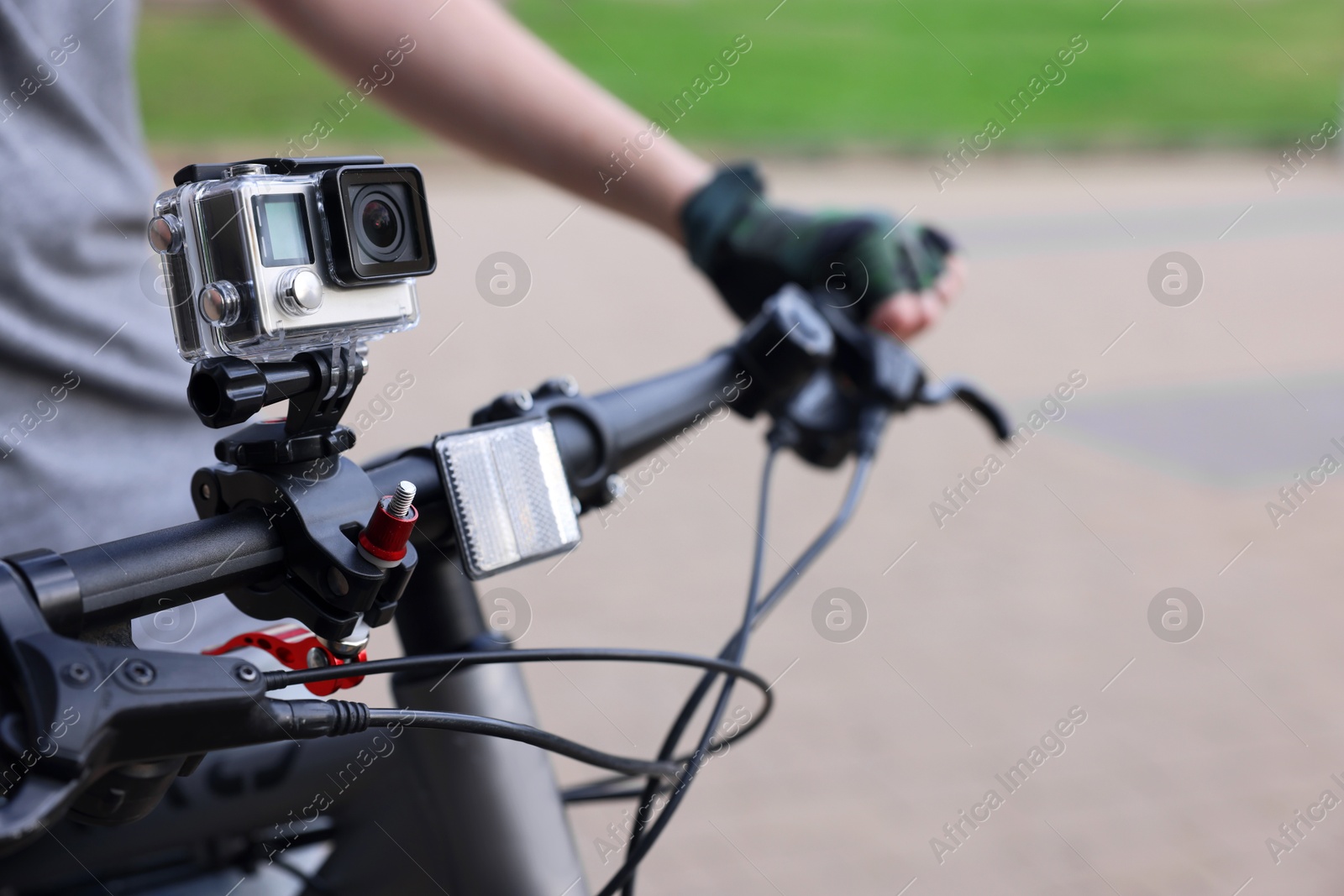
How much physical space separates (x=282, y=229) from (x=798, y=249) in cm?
82

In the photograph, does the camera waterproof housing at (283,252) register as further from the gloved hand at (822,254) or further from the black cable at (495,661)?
the gloved hand at (822,254)

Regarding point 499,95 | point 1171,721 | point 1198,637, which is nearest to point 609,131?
point 499,95

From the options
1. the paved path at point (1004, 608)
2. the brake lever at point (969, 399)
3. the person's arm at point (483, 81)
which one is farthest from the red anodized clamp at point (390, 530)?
the paved path at point (1004, 608)

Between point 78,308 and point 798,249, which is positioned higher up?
point 78,308

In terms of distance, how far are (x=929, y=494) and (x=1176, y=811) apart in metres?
2.32

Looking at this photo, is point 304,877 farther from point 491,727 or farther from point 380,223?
point 380,223

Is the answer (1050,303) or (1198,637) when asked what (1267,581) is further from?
(1050,303)

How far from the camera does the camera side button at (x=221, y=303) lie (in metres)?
0.69

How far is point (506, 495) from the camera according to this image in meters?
0.90

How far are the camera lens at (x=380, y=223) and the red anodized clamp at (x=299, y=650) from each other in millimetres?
272

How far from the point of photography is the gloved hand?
1396 millimetres

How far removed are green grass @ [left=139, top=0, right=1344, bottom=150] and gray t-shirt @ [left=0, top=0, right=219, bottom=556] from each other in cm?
1548

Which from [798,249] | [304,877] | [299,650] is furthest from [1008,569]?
[299,650]

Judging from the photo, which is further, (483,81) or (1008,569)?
(1008,569)
